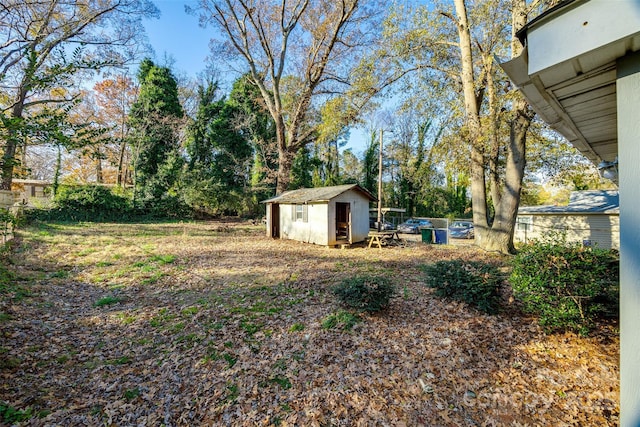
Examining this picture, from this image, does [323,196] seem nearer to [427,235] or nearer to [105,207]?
[427,235]

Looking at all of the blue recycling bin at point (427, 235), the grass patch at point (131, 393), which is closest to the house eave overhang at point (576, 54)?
the grass patch at point (131, 393)

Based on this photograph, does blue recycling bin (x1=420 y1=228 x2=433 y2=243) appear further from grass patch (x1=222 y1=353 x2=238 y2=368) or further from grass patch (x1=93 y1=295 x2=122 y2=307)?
grass patch (x1=93 y1=295 x2=122 y2=307)


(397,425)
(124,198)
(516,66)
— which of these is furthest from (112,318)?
(124,198)

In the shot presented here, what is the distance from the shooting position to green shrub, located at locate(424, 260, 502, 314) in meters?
4.46

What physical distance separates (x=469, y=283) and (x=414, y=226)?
1899 centimetres

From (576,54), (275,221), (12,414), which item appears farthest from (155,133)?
(576,54)

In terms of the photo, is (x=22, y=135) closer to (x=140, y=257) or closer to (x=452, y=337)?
(x=452, y=337)

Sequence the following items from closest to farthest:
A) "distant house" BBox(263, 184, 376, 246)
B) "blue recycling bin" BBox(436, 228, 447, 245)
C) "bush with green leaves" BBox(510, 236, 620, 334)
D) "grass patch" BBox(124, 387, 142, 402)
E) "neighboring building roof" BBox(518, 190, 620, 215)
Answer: "grass patch" BBox(124, 387, 142, 402) → "bush with green leaves" BBox(510, 236, 620, 334) → "distant house" BBox(263, 184, 376, 246) → "neighboring building roof" BBox(518, 190, 620, 215) → "blue recycling bin" BBox(436, 228, 447, 245)

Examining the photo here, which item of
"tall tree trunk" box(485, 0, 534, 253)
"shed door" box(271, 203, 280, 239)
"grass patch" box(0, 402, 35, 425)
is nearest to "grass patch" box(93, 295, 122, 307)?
"grass patch" box(0, 402, 35, 425)

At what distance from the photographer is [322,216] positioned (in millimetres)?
12602

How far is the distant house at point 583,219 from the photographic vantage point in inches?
556

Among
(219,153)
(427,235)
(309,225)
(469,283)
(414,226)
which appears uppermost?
(219,153)

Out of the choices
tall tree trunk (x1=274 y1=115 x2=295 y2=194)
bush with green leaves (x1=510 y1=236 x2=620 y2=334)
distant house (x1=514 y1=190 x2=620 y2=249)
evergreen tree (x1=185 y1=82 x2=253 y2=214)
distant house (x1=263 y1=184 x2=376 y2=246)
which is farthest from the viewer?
evergreen tree (x1=185 y1=82 x2=253 y2=214)

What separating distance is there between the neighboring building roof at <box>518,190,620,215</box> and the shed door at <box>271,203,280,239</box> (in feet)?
50.0
